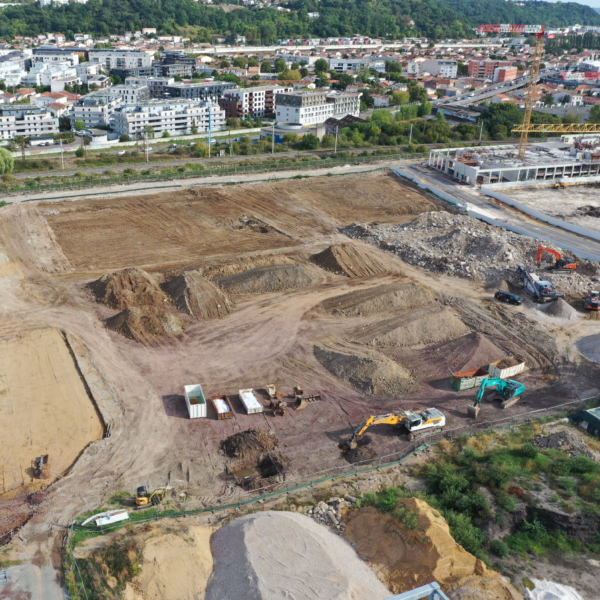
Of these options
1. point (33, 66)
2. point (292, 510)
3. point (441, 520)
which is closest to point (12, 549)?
point (292, 510)

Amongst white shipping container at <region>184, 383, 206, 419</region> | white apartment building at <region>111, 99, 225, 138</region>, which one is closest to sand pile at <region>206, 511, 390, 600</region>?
white shipping container at <region>184, 383, 206, 419</region>

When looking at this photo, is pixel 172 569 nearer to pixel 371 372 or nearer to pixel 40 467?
pixel 40 467

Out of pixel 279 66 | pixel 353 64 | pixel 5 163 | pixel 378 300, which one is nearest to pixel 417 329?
pixel 378 300

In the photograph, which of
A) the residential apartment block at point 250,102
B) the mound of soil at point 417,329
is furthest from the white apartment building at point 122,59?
the mound of soil at point 417,329

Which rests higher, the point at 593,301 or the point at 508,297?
the point at 593,301

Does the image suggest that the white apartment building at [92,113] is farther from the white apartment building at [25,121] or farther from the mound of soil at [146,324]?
the mound of soil at [146,324]

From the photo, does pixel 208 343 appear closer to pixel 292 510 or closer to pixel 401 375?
pixel 401 375

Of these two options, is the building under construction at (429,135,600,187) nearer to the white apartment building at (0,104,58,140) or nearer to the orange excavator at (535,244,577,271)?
the orange excavator at (535,244,577,271)

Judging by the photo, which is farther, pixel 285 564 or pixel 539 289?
pixel 539 289

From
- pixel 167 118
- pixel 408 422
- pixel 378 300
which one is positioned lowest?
pixel 408 422
